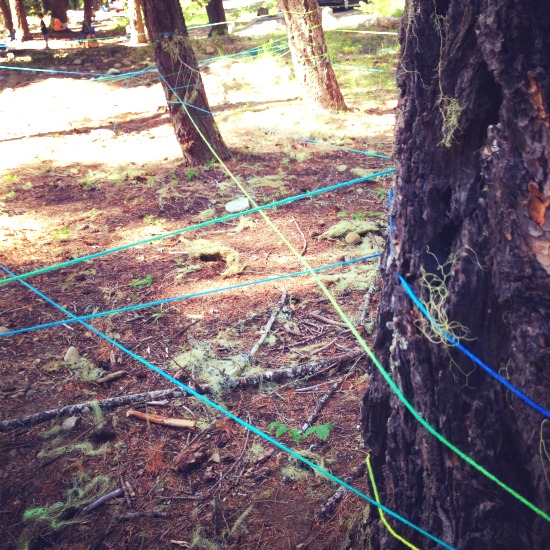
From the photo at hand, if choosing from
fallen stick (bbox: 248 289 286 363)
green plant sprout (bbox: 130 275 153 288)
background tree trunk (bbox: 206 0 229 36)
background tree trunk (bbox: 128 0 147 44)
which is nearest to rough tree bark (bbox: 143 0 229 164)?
green plant sprout (bbox: 130 275 153 288)

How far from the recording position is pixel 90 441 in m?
2.79

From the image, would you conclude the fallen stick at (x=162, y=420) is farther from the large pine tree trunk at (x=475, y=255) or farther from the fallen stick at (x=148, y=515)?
the large pine tree trunk at (x=475, y=255)

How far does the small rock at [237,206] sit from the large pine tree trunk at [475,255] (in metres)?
3.71

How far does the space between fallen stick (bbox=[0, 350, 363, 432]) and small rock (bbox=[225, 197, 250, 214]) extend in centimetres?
250

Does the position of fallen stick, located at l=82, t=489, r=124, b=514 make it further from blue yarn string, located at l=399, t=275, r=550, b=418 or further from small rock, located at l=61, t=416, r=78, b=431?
blue yarn string, located at l=399, t=275, r=550, b=418

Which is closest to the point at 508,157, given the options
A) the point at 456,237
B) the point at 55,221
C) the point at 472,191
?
the point at 472,191

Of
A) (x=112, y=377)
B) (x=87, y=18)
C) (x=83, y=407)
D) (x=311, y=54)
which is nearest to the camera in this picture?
(x=83, y=407)

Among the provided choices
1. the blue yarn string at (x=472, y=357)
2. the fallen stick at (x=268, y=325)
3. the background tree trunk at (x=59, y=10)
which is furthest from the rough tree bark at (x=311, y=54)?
the background tree trunk at (x=59, y=10)

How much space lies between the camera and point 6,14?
1752 cm

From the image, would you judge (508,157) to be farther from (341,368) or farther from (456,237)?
(341,368)

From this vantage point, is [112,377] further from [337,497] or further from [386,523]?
[386,523]

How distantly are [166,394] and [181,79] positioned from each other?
3919mm

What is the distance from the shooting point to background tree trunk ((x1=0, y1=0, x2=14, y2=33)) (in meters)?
17.0

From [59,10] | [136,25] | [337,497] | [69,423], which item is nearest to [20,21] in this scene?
[59,10]
